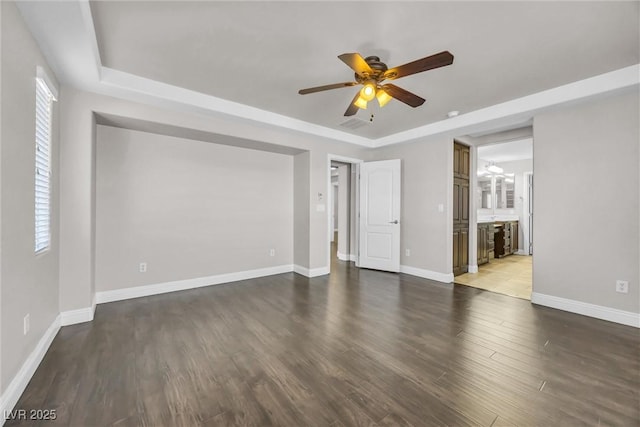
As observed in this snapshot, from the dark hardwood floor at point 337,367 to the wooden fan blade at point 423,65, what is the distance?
231 cm

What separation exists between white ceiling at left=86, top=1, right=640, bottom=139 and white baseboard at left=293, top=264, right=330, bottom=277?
9.65ft

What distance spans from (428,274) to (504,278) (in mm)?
1334

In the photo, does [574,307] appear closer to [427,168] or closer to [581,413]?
[581,413]

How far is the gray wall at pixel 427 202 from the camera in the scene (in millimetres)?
4496

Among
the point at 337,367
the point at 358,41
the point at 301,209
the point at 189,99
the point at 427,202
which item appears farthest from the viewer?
the point at 301,209

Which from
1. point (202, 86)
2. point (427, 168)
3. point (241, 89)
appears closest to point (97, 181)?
point (202, 86)

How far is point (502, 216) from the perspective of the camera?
24.9 feet

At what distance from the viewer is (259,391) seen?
176 centimetres

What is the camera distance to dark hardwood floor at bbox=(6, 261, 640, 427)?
1574mm

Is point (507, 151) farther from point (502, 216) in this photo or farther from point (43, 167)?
point (43, 167)

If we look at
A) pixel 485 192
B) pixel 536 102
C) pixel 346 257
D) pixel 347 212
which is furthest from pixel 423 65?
pixel 485 192

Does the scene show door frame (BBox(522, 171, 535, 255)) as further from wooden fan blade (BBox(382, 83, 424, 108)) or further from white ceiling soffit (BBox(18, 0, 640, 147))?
wooden fan blade (BBox(382, 83, 424, 108))

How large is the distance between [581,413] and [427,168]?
379 centimetres

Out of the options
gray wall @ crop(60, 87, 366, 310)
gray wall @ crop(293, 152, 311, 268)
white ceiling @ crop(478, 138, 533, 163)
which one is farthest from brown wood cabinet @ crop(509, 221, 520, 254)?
Answer: gray wall @ crop(60, 87, 366, 310)
